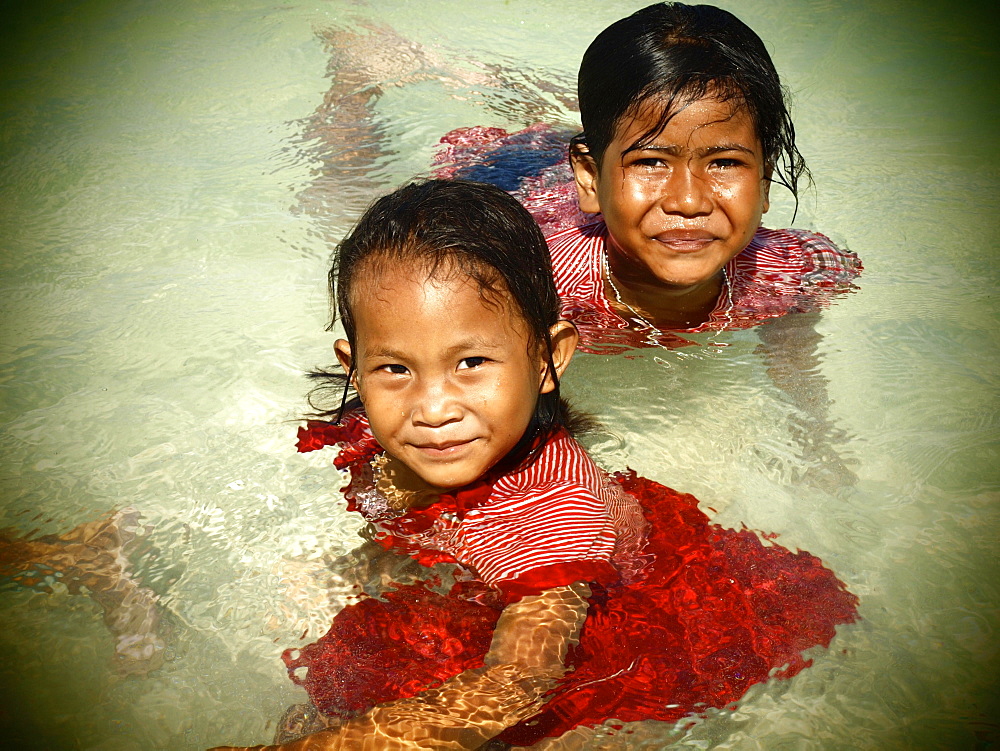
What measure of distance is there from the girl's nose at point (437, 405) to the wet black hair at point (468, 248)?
21 centimetres

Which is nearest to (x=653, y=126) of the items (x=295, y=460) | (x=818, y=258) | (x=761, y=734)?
(x=818, y=258)

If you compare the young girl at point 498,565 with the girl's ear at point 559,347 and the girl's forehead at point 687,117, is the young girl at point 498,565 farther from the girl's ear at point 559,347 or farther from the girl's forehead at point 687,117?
the girl's forehead at point 687,117

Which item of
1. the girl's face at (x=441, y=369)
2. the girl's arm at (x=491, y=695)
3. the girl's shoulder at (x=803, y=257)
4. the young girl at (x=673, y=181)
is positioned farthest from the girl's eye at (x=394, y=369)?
the girl's shoulder at (x=803, y=257)

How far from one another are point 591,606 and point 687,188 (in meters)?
1.25

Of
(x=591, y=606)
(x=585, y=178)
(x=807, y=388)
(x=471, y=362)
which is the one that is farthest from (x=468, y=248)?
(x=807, y=388)

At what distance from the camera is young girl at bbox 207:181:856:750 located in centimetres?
171

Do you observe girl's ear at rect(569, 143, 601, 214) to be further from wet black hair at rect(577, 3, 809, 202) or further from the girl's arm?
the girl's arm

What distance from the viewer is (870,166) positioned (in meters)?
4.05

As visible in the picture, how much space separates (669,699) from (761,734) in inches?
7.6

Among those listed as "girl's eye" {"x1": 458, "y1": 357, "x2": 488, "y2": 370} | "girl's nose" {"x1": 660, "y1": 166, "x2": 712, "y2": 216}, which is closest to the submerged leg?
"girl's eye" {"x1": 458, "y1": 357, "x2": 488, "y2": 370}

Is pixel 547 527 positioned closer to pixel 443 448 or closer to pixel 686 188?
pixel 443 448

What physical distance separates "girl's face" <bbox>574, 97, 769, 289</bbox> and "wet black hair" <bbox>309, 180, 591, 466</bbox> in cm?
63

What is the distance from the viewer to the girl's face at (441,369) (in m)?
1.73

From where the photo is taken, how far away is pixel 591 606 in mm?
1879
